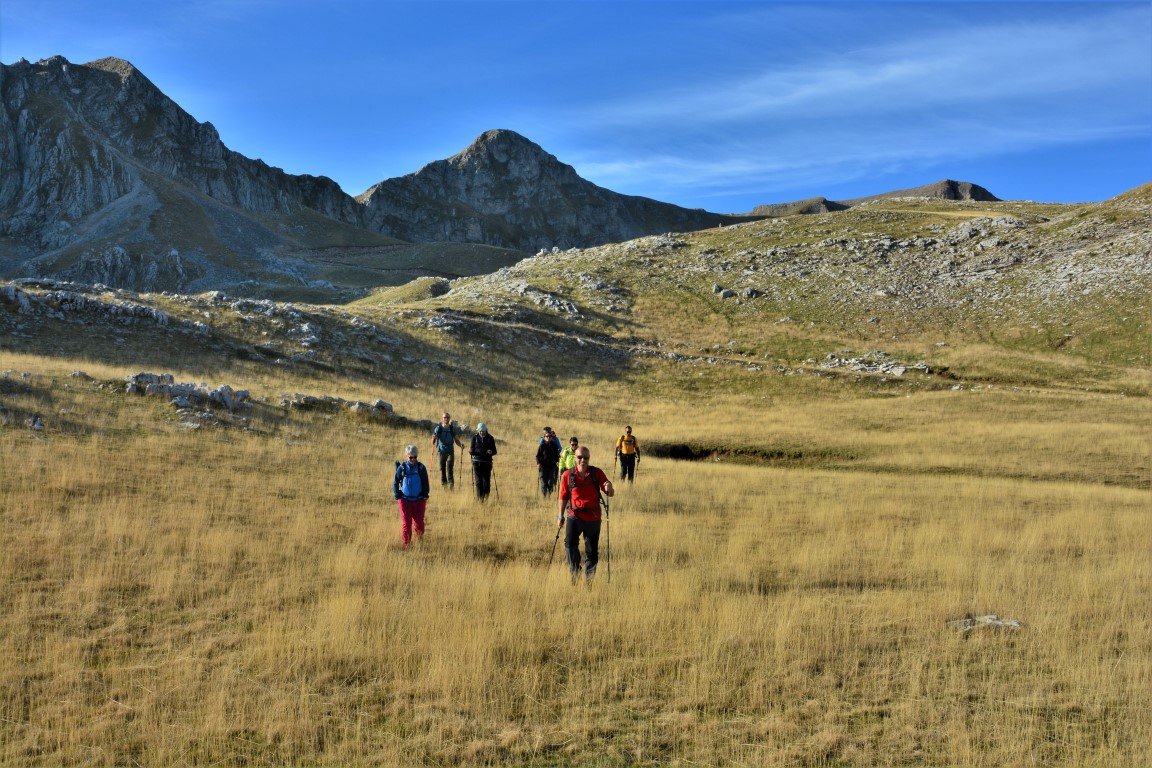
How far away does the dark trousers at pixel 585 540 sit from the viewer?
35.3 feet

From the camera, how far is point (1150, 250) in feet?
187

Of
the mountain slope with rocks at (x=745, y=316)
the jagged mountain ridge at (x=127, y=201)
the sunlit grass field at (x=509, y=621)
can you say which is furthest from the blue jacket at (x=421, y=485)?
the jagged mountain ridge at (x=127, y=201)

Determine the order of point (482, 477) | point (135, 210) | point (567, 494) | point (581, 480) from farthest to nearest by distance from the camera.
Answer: point (135, 210) → point (482, 477) → point (567, 494) → point (581, 480)

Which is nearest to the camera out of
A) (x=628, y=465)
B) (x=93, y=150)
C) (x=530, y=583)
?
(x=530, y=583)

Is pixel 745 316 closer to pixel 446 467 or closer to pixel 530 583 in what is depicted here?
pixel 446 467

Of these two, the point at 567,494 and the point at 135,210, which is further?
the point at 135,210

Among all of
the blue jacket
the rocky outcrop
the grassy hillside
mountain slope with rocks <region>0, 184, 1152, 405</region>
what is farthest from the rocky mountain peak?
the blue jacket

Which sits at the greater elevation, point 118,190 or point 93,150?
point 93,150

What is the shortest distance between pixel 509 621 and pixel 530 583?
1625 millimetres

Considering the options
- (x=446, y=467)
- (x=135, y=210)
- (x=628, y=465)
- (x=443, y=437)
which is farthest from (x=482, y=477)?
(x=135, y=210)

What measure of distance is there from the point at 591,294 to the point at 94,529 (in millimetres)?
57742

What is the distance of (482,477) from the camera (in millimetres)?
16953

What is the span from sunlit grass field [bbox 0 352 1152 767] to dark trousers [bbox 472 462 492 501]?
2.08 ft

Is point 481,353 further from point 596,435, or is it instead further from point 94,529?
point 94,529
